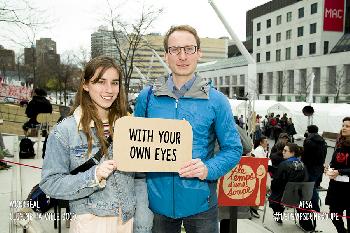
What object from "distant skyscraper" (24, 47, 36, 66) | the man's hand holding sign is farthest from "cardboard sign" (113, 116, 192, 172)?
"distant skyscraper" (24, 47, 36, 66)

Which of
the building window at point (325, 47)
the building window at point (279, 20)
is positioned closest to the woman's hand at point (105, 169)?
the building window at point (325, 47)

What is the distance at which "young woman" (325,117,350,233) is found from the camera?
5355mm

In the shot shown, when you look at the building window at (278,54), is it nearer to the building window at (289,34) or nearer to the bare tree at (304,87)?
the building window at (289,34)

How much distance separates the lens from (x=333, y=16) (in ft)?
168

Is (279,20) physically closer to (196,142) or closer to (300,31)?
(300,31)

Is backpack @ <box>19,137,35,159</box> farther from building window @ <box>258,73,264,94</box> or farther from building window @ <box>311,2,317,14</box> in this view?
building window @ <box>258,73,264,94</box>

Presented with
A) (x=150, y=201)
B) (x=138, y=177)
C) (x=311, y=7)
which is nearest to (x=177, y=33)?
(x=138, y=177)

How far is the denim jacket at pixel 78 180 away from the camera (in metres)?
2.09

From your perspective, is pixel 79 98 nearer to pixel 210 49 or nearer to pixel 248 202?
pixel 248 202

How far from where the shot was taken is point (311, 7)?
52.7 m

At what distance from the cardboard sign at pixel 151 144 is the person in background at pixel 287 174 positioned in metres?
5.03

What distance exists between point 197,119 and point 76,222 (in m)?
1.00

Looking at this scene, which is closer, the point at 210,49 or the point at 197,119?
the point at 197,119

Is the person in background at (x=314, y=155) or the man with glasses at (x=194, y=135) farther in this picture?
the person in background at (x=314, y=155)
